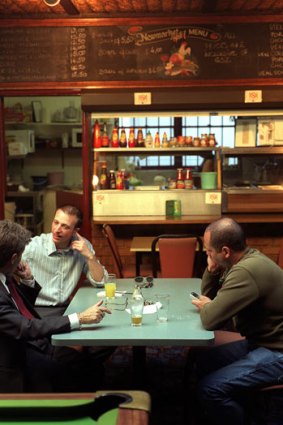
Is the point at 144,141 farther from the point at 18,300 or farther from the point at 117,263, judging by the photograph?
the point at 18,300

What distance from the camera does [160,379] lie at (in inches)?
161

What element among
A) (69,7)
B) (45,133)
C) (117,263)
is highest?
(69,7)

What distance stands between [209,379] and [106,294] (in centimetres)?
87

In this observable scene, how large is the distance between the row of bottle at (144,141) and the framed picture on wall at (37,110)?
282cm

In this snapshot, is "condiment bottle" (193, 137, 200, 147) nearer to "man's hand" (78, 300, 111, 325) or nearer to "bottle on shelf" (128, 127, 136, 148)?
"bottle on shelf" (128, 127, 136, 148)

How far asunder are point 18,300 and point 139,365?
0.87 m

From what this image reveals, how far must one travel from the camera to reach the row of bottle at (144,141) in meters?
5.96

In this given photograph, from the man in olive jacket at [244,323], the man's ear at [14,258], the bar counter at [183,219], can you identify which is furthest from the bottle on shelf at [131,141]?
the man's ear at [14,258]

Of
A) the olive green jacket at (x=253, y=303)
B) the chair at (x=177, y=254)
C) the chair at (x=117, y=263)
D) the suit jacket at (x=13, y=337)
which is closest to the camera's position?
the suit jacket at (x=13, y=337)

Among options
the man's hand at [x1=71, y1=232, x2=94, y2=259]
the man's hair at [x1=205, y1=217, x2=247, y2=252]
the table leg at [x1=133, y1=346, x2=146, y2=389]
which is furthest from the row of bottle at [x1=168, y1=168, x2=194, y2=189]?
the man's hair at [x1=205, y1=217, x2=247, y2=252]

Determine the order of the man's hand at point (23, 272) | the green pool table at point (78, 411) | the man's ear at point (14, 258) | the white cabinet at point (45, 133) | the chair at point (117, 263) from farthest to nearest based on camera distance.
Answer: the white cabinet at point (45, 133), the chair at point (117, 263), the man's hand at point (23, 272), the man's ear at point (14, 258), the green pool table at point (78, 411)

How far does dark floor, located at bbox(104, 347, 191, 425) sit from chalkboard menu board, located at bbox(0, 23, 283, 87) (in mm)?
2889

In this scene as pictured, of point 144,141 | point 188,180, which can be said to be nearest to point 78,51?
point 144,141

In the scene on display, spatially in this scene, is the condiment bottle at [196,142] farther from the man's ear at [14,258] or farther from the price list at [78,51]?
the man's ear at [14,258]
